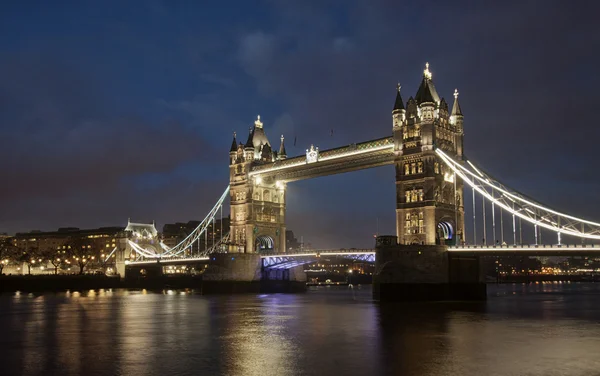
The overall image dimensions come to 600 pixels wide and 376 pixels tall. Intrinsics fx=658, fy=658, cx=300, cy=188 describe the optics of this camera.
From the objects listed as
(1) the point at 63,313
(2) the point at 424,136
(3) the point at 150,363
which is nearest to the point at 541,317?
(2) the point at 424,136

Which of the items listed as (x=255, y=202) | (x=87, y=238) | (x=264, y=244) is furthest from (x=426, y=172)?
(x=87, y=238)

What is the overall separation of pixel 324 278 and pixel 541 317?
5717 inches

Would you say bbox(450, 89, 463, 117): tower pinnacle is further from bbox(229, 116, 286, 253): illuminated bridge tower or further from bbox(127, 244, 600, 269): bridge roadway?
bbox(229, 116, 286, 253): illuminated bridge tower

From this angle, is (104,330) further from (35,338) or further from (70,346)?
(70,346)

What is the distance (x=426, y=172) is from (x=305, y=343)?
125 feet

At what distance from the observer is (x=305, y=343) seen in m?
34.6

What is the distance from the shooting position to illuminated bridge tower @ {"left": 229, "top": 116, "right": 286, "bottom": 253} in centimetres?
9494

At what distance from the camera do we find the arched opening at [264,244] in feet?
320

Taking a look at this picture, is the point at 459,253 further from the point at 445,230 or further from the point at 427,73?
the point at 427,73

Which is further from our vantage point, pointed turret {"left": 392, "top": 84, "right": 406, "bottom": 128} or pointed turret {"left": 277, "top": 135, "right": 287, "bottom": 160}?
pointed turret {"left": 277, "top": 135, "right": 287, "bottom": 160}

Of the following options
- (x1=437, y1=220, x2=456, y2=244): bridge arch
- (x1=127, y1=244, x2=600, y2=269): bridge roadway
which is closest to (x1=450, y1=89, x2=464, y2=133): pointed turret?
(x1=437, y1=220, x2=456, y2=244): bridge arch

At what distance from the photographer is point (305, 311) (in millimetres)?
56906

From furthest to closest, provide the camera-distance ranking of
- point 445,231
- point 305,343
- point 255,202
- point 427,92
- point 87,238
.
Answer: point 87,238, point 255,202, point 445,231, point 427,92, point 305,343

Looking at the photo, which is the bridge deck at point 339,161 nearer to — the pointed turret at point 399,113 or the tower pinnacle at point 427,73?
the pointed turret at point 399,113
